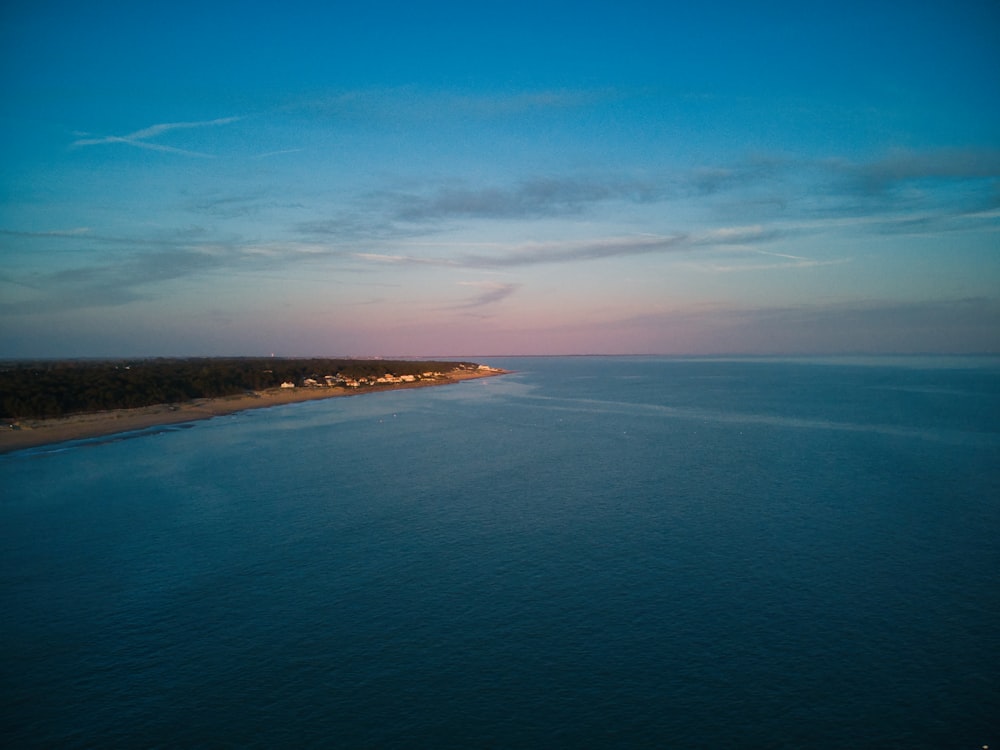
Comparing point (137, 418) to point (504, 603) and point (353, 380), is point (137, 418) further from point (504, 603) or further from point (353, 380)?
point (504, 603)

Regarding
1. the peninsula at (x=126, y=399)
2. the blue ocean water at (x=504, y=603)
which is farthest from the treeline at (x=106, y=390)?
the blue ocean water at (x=504, y=603)

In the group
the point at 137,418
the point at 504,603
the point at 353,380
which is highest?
the point at 353,380

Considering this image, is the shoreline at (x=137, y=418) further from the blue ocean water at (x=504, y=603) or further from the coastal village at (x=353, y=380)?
the blue ocean water at (x=504, y=603)

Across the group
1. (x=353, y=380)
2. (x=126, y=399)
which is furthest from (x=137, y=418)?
(x=353, y=380)

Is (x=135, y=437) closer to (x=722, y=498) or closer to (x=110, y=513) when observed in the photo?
(x=110, y=513)

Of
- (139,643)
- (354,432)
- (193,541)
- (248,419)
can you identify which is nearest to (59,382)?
(248,419)

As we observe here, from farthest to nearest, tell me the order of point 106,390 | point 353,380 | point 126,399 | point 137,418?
1. point 353,380
2. point 106,390
3. point 126,399
4. point 137,418
